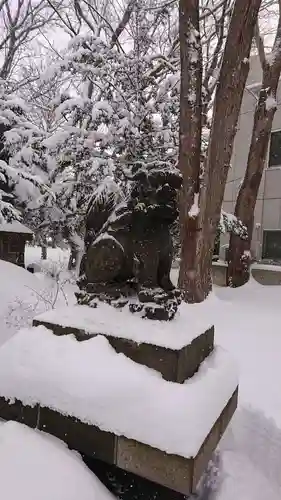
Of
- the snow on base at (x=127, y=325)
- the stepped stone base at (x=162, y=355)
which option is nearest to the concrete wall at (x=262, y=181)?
the snow on base at (x=127, y=325)

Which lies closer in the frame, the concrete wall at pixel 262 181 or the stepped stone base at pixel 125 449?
the stepped stone base at pixel 125 449

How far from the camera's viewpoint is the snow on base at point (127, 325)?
6.21 ft

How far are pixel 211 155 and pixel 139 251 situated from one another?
4390mm

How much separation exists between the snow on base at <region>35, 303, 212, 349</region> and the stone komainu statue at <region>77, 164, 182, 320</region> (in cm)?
5

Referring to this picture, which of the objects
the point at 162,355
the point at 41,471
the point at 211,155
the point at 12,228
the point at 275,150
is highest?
the point at 275,150

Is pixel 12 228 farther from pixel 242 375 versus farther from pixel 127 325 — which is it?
pixel 127 325

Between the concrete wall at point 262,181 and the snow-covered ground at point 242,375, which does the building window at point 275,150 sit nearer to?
the concrete wall at point 262,181

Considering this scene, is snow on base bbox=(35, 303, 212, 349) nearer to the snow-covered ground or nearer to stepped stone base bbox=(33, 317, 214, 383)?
stepped stone base bbox=(33, 317, 214, 383)

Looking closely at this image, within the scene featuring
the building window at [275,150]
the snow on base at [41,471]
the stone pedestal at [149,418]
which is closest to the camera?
the snow on base at [41,471]

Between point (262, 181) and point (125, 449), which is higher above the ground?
point (262, 181)

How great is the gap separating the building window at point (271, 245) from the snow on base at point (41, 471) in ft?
37.2

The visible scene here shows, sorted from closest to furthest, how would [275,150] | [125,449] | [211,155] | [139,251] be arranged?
[125,449], [139,251], [211,155], [275,150]

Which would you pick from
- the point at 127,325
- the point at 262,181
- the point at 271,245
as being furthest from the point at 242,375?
the point at 262,181

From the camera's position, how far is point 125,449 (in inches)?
64.1
